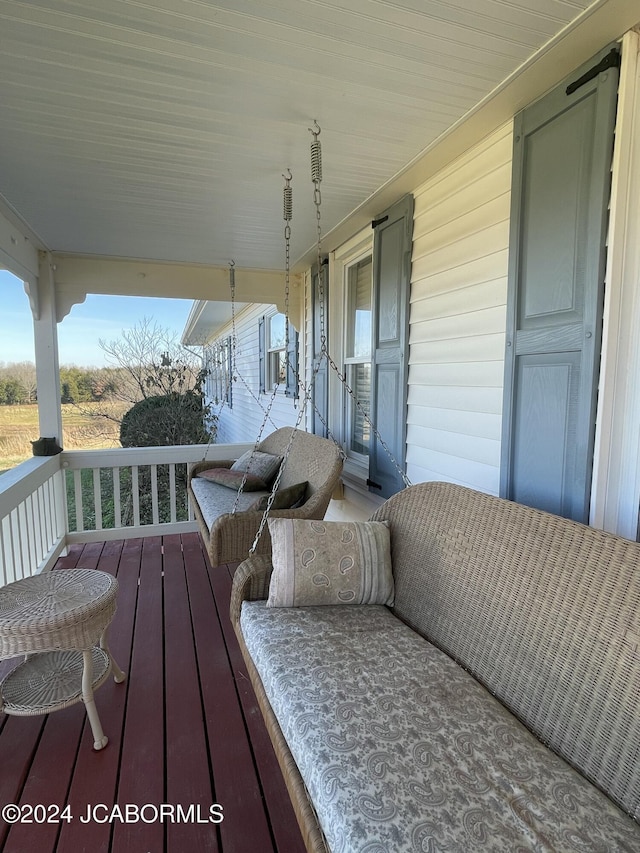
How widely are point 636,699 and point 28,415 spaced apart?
435 centimetres

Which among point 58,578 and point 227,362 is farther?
point 227,362

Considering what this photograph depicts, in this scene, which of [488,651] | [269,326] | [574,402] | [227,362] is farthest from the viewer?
[227,362]

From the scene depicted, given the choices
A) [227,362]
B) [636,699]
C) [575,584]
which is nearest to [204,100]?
[575,584]

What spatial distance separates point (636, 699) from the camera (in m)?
1.04

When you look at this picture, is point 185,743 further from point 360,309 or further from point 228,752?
point 360,309

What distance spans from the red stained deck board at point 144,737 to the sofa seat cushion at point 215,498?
0.71m

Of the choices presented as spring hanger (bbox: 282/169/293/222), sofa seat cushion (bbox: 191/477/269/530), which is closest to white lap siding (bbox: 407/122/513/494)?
spring hanger (bbox: 282/169/293/222)

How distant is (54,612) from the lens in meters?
1.77

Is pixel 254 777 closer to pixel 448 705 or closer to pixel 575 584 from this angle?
pixel 448 705

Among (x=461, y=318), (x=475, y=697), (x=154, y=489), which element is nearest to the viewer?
(x=475, y=697)

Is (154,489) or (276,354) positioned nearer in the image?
(154,489)

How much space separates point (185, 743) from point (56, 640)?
0.67 metres

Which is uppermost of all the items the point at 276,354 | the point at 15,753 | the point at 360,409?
the point at 276,354

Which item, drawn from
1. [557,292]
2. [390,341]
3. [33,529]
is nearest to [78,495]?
[33,529]
